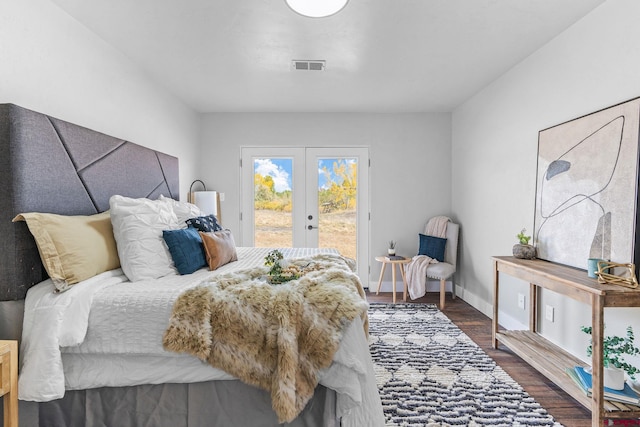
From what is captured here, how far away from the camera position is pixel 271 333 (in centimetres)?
156

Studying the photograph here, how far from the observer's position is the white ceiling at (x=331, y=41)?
2.20 meters

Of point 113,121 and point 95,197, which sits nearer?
point 95,197

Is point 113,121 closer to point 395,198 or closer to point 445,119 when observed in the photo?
point 395,198

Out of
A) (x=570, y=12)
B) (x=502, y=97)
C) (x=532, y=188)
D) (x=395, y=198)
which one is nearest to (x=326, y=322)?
(x=532, y=188)

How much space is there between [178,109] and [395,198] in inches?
120

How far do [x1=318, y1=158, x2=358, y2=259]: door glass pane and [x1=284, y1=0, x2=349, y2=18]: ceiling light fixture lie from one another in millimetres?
2682

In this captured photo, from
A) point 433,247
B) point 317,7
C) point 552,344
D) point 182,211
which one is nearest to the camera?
point 317,7

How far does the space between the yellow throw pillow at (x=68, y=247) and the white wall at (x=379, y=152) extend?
2.88 meters

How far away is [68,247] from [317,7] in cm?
199

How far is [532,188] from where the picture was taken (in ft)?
9.66

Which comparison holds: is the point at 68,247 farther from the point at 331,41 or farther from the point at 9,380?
the point at 331,41

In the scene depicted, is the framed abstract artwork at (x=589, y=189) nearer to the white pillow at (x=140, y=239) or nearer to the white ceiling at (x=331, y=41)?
the white ceiling at (x=331, y=41)

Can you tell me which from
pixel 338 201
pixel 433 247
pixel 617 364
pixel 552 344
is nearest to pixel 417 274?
pixel 433 247

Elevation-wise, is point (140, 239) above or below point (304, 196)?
below
